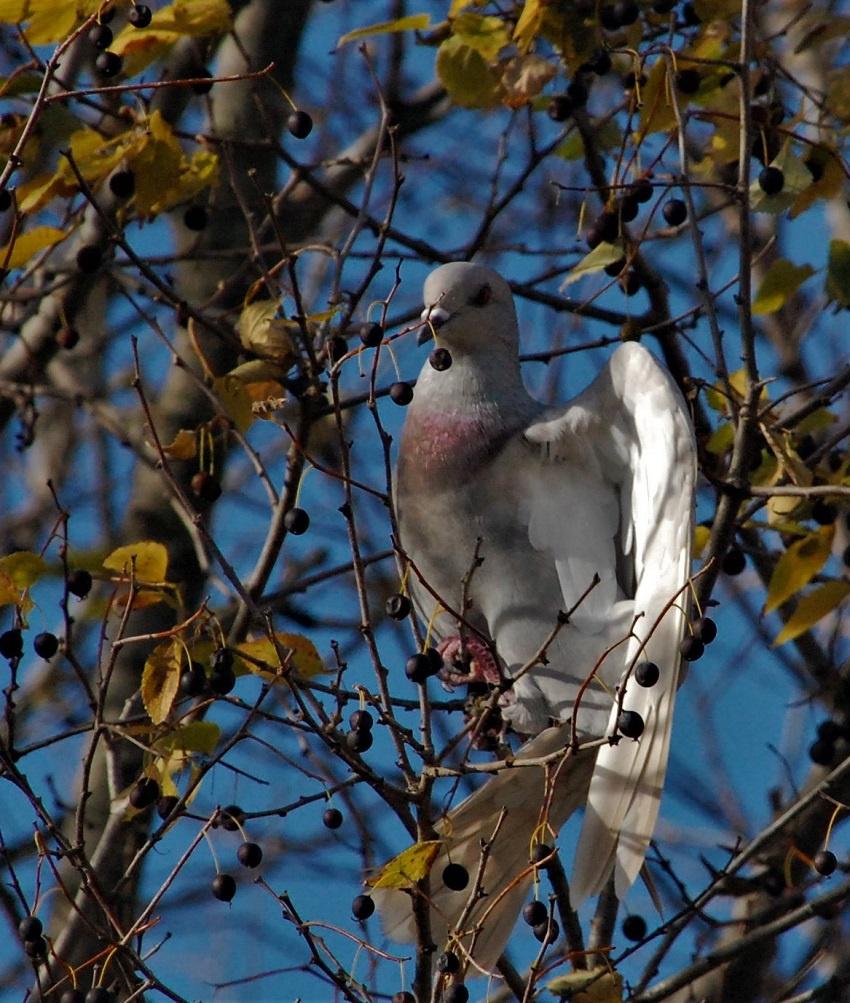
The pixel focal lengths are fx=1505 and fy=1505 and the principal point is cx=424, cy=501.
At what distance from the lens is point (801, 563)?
3.47 metres

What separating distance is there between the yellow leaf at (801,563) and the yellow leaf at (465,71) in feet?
4.33

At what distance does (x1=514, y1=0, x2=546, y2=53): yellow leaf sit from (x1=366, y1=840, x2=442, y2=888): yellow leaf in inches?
73.5

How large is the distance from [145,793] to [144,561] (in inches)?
19.5

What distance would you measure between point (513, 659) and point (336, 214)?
423cm

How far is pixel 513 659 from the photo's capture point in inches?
154

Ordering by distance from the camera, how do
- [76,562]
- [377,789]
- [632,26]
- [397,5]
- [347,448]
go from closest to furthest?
[377,789]
[347,448]
[76,562]
[632,26]
[397,5]

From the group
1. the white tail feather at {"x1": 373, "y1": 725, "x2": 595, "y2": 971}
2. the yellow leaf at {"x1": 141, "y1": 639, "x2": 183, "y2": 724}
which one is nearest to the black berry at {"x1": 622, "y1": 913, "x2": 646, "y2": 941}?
the white tail feather at {"x1": 373, "y1": 725, "x2": 595, "y2": 971}

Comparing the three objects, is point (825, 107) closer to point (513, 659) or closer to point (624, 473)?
point (624, 473)

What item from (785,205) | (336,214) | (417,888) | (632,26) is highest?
(336,214)

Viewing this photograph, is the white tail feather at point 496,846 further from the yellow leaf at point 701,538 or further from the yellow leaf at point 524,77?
the yellow leaf at point 524,77

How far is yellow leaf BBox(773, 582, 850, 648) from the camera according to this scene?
346 centimetres

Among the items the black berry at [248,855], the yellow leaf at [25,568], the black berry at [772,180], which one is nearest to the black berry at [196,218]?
the yellow leaf at [25,568]

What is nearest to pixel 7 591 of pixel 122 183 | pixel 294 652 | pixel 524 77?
pixel 294 652

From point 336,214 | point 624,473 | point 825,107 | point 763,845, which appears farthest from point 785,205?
point 336,214
